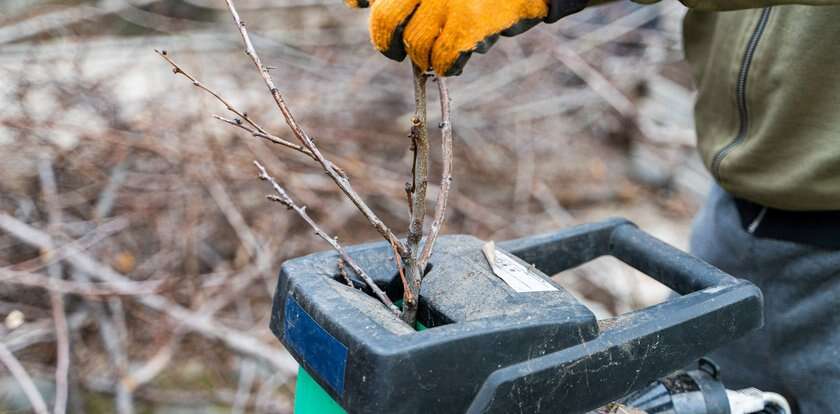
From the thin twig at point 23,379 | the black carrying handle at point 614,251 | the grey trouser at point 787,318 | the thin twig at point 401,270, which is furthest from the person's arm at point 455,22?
the thin twig at point 23,379

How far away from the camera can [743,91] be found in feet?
4.27

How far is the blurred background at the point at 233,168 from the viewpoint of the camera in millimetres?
2316

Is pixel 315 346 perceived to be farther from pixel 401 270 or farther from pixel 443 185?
pixel 443 185

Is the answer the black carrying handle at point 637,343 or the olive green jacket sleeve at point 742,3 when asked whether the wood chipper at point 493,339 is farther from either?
the olive green jacket sleeve at point 742,3

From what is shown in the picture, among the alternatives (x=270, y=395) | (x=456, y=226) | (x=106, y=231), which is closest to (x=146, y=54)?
(x=106, y=231)

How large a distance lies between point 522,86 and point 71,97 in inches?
78.8

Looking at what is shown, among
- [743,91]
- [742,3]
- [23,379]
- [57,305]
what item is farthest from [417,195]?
[57,305]

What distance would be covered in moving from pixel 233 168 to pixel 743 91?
1.87m

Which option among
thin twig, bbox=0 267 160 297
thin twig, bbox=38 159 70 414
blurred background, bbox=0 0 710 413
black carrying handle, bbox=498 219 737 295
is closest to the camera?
black carrying handle, bbox=498 219 737 295

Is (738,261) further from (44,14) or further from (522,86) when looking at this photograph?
(44,14)

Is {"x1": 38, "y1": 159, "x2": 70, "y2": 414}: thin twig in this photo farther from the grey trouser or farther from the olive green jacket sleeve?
the olive green jacket sleeve

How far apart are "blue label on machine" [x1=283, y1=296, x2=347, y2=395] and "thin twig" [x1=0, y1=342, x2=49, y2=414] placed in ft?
4.11

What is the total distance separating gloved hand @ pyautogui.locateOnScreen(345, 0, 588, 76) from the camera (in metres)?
0.89

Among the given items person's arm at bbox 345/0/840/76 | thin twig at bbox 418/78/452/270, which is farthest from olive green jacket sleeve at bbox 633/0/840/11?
thin twig at bbox 418/78/452/270
